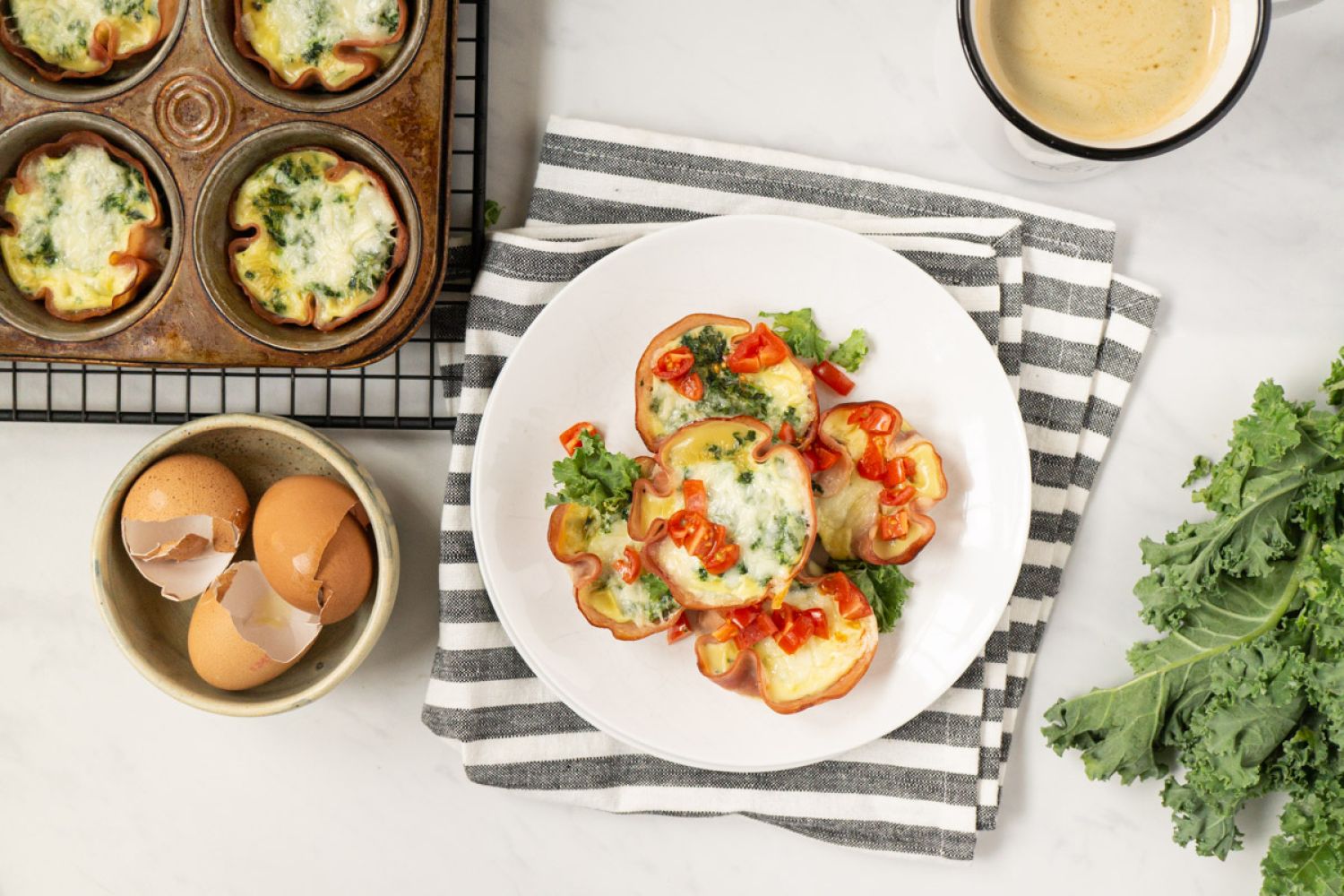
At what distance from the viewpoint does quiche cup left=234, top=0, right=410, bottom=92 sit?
1.76 m

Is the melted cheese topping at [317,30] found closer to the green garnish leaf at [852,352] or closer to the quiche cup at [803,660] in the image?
the green garnish leaf at [852,352]

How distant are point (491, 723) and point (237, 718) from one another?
1.90 feet

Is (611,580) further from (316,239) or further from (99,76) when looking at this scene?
(99,76)

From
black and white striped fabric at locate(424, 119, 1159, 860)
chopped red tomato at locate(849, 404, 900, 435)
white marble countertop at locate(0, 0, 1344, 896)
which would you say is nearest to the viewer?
chopped red tomato at locate(849, 404, 900, 435)

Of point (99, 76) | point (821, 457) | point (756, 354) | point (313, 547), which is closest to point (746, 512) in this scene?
Answer: point (821, 457)

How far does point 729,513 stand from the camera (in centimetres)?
175

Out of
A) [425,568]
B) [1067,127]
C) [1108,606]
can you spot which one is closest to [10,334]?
[425,568]

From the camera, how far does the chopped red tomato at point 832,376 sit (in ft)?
6.15

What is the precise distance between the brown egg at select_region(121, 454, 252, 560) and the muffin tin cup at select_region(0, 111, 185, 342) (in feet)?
0.88

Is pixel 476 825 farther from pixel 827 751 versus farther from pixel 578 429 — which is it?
pixel 578 429

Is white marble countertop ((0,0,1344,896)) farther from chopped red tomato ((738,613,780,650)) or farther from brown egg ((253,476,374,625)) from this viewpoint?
chopped red tomato ((738,613,780,650))

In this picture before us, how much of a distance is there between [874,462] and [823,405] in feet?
0.54

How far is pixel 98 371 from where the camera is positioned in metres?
2.02

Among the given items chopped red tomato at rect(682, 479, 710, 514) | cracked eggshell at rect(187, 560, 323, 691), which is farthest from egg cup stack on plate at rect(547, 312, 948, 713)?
cracked eggshell at rect(187, 560, 323, 691)
